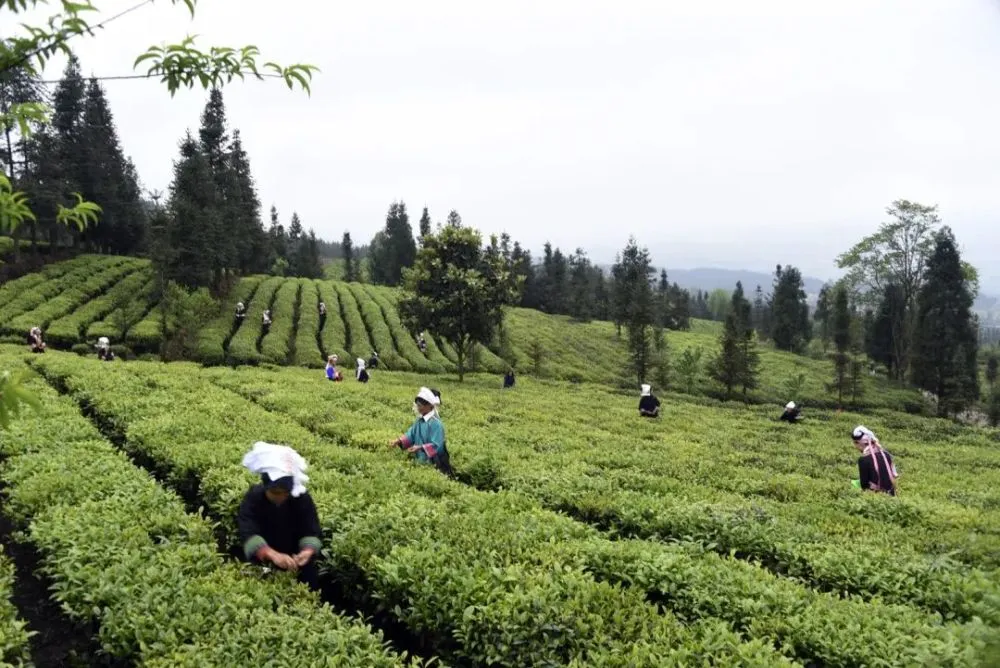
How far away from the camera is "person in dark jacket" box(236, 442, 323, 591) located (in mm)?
5602

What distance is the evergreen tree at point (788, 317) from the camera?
265ft

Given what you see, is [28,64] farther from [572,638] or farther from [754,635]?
[754,635]

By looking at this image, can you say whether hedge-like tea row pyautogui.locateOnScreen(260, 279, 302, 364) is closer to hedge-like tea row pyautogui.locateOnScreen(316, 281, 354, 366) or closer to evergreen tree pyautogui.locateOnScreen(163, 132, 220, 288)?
hedge-like tea row pyautogui.locateOnScreen(316, 281, 354, 366)

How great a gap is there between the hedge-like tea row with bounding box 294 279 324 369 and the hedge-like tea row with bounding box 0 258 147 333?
14.4 meters

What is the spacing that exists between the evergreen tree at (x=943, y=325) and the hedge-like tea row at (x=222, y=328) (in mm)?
55697

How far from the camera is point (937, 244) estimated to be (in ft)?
185

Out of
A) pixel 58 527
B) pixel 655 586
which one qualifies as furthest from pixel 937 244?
pixel 58 527

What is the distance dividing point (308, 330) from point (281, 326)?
7.07 feet

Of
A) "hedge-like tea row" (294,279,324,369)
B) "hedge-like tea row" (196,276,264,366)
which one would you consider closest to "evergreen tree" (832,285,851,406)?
"hedge-like tea row" (294,279,324,369)

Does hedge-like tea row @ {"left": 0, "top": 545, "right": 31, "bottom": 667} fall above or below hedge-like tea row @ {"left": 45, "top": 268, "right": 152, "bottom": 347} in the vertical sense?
below

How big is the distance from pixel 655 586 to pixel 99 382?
1525 cm

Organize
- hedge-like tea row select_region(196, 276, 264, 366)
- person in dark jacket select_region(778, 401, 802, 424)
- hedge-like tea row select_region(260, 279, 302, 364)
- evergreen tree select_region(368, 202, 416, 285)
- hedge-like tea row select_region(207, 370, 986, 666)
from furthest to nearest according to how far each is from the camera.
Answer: evergreen tree select_region(368, 202, 416, 285) < hedge-like tea row select_region(260, 279, 302, 364) < hedge-like tea row select_region(196, 276, 264, 366) < person in dark jacket select_region(778, 401, 802, 424) < hedge-like tea row select_region(207, 370, 986, 666)

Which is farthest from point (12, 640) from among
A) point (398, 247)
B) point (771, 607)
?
point (398, 247)

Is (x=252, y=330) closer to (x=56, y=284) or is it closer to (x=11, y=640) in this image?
(x=56, y=284)
